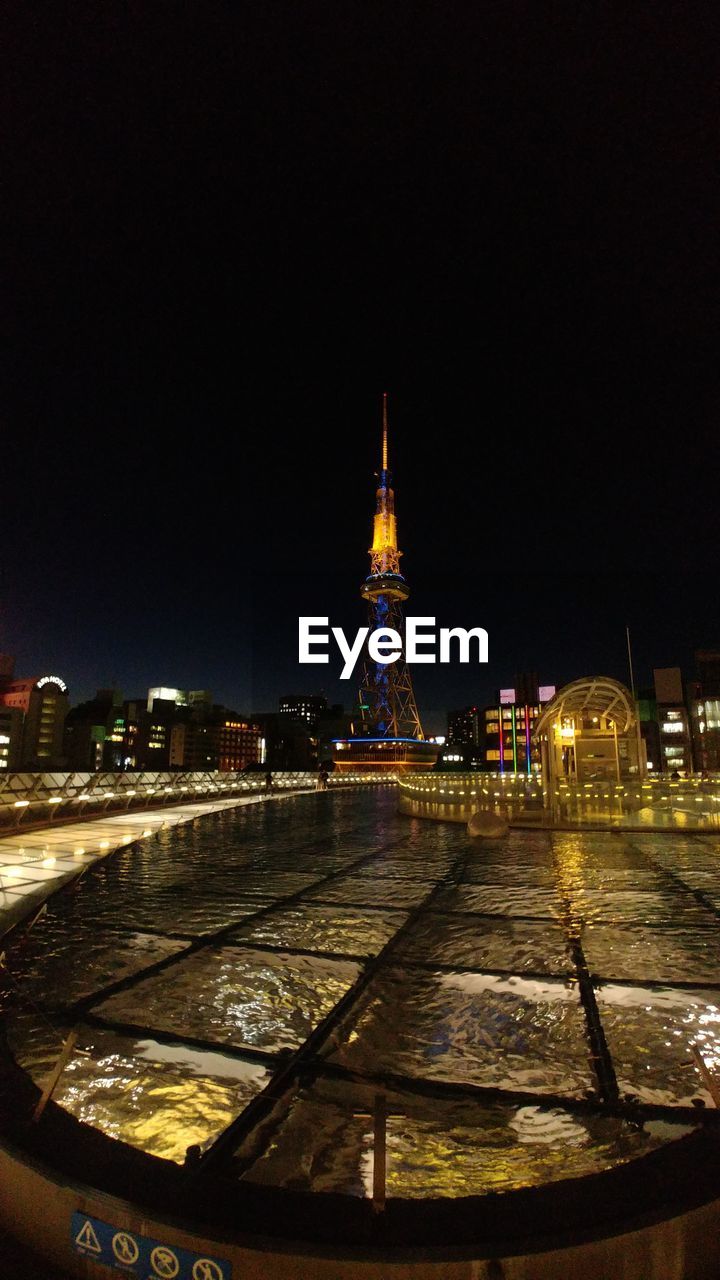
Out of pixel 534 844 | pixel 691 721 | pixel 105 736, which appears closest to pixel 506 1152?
pixel 534 844

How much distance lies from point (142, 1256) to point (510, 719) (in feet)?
467

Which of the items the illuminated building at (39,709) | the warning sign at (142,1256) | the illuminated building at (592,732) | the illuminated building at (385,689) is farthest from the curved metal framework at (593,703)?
the illuminated building at (39,709)

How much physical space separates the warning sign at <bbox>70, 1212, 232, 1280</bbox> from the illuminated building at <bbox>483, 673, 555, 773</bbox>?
5301 inches

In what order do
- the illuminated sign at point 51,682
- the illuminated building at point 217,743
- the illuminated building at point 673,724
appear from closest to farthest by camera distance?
the illuminated building at point 673,724
the illuminated sign at point 51,682
the illuminated building at point 217,743

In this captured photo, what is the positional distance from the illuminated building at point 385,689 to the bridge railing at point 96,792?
214ft

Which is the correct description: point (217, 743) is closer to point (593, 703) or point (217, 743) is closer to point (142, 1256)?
point (593, 703)

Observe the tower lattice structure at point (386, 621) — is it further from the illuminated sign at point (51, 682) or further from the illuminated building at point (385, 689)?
the illuminated sign at point (51, 682)

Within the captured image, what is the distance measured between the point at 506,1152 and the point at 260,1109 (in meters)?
1.47

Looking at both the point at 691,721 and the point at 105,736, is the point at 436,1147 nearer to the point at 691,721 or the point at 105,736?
the point at 691,721

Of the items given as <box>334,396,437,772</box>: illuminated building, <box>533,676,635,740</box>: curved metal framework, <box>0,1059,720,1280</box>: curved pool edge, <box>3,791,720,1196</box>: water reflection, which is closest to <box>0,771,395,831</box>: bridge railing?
<box>3,791,720,1196</box>: water reflection

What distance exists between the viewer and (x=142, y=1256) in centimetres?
238

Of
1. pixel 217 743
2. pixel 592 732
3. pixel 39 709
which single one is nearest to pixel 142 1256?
pixel 592 732

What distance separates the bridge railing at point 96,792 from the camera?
17578 millimetres

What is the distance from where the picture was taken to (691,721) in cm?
9512
